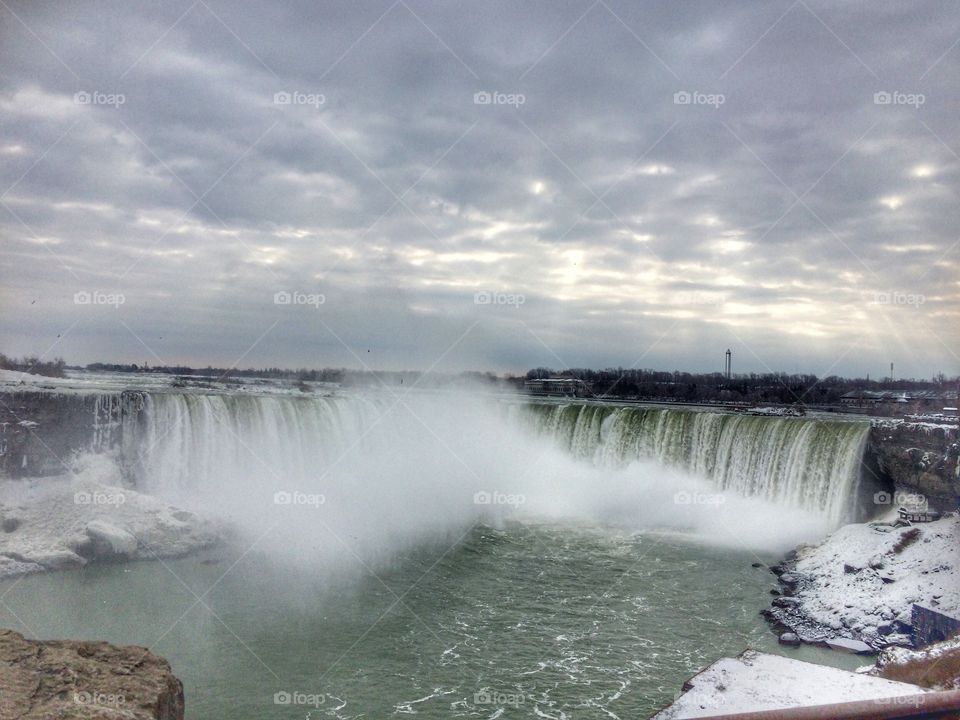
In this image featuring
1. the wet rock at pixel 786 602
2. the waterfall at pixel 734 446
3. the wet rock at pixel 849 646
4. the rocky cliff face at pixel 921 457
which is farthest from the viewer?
the waterfall at pixel 734 446

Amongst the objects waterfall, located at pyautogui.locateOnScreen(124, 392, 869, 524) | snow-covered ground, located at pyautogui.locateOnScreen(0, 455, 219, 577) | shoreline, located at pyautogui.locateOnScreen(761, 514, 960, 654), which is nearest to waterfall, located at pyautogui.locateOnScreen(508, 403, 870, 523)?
waterfall, located at pyautogui.locateOnScreen(124, 392, 869, 524)

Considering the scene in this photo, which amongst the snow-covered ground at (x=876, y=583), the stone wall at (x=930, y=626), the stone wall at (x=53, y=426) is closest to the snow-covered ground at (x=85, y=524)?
the stone wall at (x=53, y=426)

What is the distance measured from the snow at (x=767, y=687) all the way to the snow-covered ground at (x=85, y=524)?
18731 mm

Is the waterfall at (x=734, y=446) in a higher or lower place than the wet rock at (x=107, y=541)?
higher

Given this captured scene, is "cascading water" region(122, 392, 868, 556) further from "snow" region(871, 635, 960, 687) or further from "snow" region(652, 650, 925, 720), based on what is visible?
"snow" region(652, 650, 925, 720)

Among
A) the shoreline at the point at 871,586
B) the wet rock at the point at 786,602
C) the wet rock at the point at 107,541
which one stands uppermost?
the shoreline at the point at 871,586

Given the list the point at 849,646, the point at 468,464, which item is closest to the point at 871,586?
the point at 849,646

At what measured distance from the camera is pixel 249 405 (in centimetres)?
2864

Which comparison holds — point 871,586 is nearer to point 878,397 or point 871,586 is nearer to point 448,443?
point 448,443

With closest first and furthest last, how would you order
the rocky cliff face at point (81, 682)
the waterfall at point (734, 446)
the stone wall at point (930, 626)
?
the rocky cliff face at point (81, 682), the stone wall at point (930, 626), the waterfall at point (734, 446)

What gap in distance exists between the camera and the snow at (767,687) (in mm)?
7523

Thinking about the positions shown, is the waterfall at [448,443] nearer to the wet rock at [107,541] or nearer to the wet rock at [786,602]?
the wet rock at [107,541]

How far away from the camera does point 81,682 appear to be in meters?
3.22

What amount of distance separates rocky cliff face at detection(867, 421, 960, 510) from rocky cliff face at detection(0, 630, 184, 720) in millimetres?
22998
